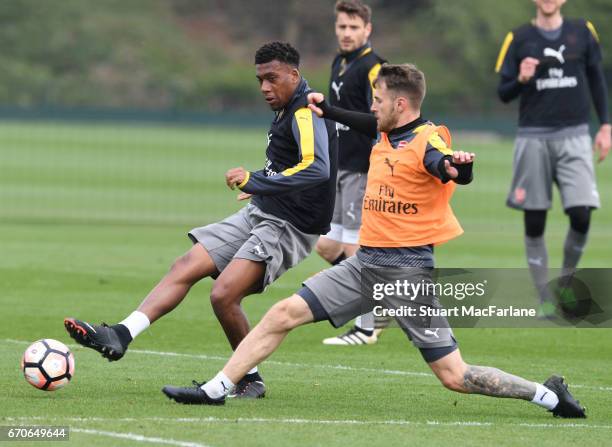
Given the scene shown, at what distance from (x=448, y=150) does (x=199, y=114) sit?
1761 inches

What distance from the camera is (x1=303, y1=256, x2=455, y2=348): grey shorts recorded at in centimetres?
801

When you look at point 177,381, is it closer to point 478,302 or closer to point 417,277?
point 417,277

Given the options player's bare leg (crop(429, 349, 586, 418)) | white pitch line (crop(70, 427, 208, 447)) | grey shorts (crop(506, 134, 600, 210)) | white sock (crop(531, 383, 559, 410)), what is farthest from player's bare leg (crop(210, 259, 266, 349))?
grey shorts (crop(506, 134, 600, 210))

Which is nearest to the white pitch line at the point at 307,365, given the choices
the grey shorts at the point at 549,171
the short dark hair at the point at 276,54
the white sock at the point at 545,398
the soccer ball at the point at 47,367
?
the white sock at the point at 545,398

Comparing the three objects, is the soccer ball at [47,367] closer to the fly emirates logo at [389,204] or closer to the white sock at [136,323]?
the white sock at [136,323]

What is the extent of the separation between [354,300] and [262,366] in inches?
82.3

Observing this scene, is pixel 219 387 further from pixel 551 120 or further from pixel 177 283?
pixel 551 120

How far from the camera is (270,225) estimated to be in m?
9.06

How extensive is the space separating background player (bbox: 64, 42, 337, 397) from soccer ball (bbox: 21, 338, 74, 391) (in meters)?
0.35

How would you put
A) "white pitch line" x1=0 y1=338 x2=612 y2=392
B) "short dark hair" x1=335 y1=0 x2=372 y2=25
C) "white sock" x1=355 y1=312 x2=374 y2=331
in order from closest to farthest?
"white pitch line" x1=0 y1=338 x2=612 y2=392
"white sock" x1=355 y1=312 x2=374 y2=331
"short dark hair" x1=335 y1=0 x2=372 y2=25

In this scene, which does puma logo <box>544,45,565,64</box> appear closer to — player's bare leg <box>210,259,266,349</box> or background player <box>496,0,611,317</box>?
background player <box>496,0,611,317</box>

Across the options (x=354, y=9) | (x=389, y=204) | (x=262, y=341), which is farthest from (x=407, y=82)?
(x=354, y=9)

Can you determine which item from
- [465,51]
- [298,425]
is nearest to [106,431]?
[298,425]

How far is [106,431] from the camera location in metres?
7.32
